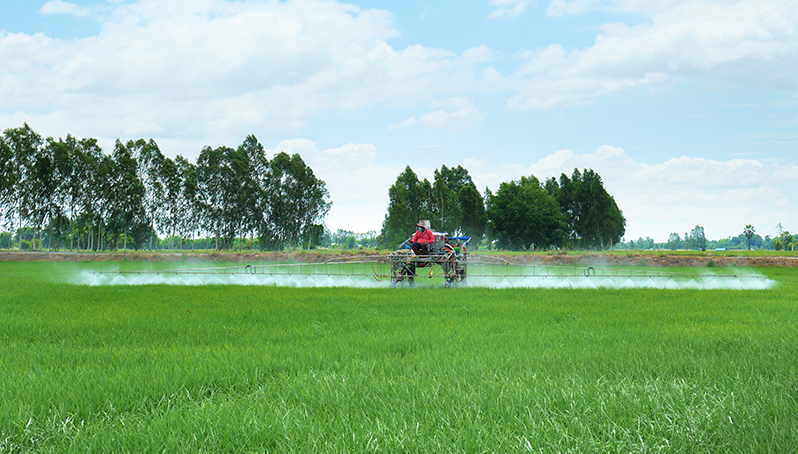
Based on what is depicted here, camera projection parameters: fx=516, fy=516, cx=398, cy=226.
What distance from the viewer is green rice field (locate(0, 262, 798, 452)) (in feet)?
8.88

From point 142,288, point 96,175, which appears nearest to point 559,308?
point 142,288

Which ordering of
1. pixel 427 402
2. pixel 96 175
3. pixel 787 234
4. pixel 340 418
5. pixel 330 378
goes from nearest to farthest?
pixel 340 418 < pixel 427 402 < pixel 330 378 < pixel 96 175 < pixel 787 234

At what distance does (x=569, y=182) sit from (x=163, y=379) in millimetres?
72220

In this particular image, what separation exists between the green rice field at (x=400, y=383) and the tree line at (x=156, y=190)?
147ft

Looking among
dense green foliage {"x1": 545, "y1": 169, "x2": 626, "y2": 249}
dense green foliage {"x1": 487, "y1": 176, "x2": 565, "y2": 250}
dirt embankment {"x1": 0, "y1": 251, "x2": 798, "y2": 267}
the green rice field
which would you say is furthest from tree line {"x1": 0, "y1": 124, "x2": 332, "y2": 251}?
the green rice field

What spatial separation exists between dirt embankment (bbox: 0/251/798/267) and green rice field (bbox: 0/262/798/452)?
25454 millimetres

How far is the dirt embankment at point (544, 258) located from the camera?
30359 millimetres

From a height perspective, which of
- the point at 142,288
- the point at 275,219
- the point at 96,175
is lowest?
the point at 142,288

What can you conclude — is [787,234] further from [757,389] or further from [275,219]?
[757,389]

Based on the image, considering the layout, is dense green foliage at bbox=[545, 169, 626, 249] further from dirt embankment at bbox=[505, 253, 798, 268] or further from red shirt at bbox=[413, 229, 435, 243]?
red shirt at bbox=[413, 229, 435, 243]

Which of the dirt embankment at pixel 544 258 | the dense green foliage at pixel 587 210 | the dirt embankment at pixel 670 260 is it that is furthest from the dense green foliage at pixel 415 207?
the dense green foliage at pixel 587 210

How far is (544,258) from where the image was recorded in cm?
3522

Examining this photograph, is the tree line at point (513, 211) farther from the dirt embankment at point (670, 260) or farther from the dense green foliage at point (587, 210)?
the dirt embankment at point (670, 260)

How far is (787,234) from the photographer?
335 feet
